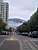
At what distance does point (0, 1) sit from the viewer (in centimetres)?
3803

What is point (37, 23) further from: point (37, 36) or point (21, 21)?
point (21, 21)

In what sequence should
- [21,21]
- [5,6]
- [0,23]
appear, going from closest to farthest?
[5,6]
[0,23]
[21,21]

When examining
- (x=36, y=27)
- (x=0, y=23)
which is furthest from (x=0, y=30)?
(x=36, y=27)

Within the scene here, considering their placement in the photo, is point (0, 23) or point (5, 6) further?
point (0, 23)

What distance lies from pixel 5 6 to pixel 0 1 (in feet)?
22.2

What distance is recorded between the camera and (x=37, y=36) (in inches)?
1467

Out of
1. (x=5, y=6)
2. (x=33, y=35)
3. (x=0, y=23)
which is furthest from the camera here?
(x=0, y=23)

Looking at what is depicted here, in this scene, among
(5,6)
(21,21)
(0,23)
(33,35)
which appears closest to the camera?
(33,35)

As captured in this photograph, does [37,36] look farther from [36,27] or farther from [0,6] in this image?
[36,27]

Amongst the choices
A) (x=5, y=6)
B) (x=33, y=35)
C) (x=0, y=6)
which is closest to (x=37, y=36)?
(x=33, y=35)

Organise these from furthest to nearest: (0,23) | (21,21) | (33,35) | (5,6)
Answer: (21,21), (0,23), (5,6), (33,35)

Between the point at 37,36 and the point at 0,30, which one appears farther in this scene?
the point at 0,30

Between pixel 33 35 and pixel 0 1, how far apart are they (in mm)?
7832

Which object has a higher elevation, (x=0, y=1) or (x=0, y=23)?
(x=0, y=1)
